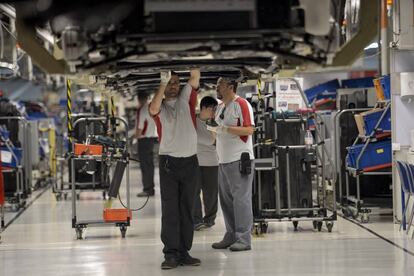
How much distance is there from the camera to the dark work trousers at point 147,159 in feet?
51.2

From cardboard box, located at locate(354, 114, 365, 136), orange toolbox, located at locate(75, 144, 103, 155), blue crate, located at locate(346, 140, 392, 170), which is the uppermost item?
cardboard box, located at locate(354, 114, 365, 136)

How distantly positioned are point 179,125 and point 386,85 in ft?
13.3

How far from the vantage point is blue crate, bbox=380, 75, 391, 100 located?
1107 centimetres

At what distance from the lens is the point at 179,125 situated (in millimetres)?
8039

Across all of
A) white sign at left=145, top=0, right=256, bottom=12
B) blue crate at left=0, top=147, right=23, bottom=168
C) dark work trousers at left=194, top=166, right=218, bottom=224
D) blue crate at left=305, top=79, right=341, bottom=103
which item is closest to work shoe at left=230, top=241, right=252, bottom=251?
dark work trousers at left=194, top=166, right=218, bottom=224

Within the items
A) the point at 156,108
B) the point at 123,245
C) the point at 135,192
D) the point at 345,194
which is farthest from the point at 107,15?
the point at 135,192

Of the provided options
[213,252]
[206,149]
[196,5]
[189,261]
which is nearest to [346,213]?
[206,149]

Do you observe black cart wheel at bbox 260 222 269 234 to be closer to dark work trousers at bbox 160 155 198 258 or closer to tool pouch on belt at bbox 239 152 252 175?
tool pouch on belt at bbox 239 152 252 175

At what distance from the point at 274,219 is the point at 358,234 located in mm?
999

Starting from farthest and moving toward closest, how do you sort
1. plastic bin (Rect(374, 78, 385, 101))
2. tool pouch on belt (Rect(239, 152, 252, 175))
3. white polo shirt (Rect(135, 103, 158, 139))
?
white polo shirt (Rect(135, 103, 158, 139)) → plastic bin (Rect(374, 78, 385, 101)) → tool pouch on belt (Rect(239, 152, 252, 175))

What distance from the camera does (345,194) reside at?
12477 mm

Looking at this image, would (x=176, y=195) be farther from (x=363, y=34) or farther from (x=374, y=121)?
(x=374, y=121)

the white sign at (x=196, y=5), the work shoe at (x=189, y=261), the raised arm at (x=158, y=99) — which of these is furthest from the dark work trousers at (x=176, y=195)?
the white sign at (x=196, y=5)

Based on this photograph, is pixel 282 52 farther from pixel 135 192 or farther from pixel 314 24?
pixel 135 192
